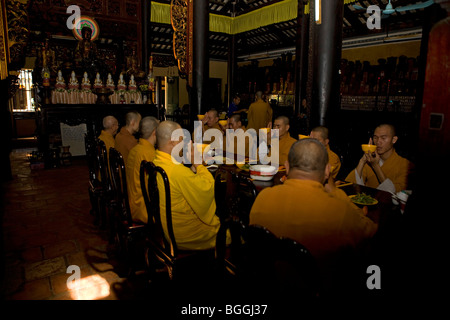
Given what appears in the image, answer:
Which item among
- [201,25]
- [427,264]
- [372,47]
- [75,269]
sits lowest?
[75,269]

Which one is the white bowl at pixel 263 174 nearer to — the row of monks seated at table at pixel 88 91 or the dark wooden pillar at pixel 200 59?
the dark wooden pillar at pixel 200 59

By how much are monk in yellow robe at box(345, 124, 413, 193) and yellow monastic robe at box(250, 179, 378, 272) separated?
4.70 ft

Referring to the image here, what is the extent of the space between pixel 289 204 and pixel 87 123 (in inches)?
281

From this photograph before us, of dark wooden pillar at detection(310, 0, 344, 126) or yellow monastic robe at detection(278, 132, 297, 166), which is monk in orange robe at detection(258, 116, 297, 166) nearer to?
yellow monastic robe at detection(278, 132, 297, 166)

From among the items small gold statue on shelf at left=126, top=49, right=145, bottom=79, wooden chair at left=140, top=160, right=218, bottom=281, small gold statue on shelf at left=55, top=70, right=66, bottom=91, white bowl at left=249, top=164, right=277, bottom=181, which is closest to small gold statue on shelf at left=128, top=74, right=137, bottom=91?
small gold statue on shelf at left=126, top=49, right=145, bottom=79

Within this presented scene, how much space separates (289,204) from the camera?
124 cm

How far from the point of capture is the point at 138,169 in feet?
8.23

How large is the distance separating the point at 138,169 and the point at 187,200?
744 mm

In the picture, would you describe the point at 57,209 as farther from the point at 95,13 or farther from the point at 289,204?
the point at 95,13

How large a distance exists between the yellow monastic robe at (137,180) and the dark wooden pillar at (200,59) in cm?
246

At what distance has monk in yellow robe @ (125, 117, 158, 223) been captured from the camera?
2482mm

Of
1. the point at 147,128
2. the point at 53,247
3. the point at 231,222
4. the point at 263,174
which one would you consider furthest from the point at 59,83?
the point at 231,222

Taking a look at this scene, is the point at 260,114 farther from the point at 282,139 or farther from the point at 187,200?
the point at 187,200
